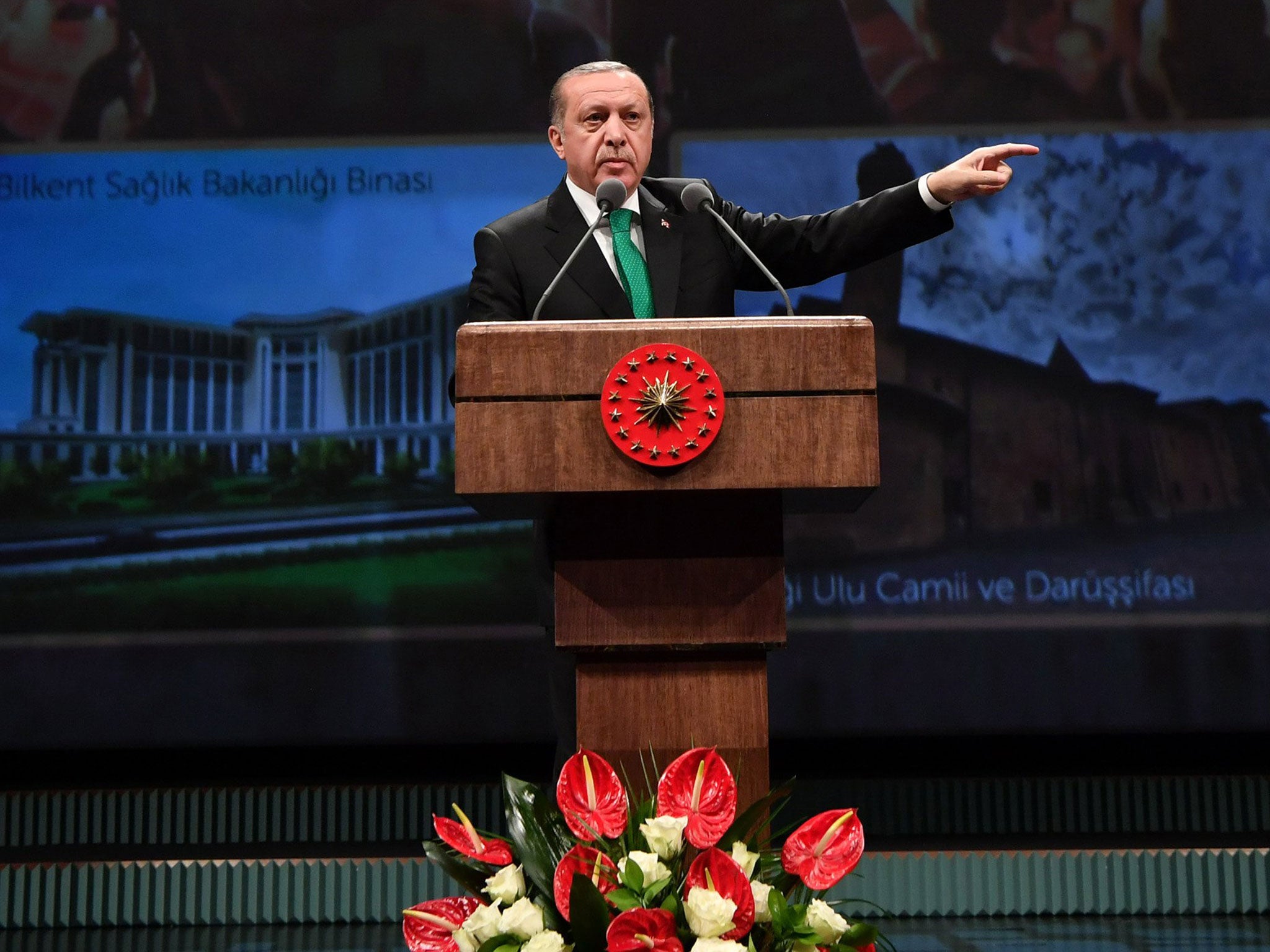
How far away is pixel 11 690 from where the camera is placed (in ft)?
12.2

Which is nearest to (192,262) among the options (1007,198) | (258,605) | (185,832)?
(258,605)

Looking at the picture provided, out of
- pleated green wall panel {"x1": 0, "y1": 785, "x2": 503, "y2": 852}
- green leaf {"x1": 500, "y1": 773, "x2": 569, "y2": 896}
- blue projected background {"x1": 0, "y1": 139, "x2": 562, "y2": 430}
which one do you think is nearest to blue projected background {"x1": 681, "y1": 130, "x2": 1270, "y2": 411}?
blue projected background {"x1": 0, "y1": 139, "x2": 562, "y2": 430}

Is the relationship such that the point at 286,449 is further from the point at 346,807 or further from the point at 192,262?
the point at 346,807

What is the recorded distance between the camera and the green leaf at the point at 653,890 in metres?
1.19

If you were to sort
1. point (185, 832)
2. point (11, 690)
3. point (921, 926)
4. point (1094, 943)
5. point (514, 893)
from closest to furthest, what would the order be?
point (514, 893) → point (1094, 943) → point (921, 926) → point (185, 832) → point (11, 690)

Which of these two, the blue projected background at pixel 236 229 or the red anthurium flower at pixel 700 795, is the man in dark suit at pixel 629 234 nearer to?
the red anthurium flower at pixel 700 795

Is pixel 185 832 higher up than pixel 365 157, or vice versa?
pixel 365 157

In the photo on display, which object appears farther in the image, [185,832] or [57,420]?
[57,420]

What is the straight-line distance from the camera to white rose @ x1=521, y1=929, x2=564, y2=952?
1.19 m

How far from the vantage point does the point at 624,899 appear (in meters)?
1.20

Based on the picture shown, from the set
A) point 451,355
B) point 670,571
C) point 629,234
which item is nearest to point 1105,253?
point 451,355

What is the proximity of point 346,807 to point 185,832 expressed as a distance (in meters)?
0.44

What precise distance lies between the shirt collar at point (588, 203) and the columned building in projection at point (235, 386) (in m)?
2.25

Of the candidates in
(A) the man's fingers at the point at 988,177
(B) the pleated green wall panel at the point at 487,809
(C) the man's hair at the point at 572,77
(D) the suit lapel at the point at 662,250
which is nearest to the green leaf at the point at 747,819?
(D) the suit lapel at the point at 662,250
